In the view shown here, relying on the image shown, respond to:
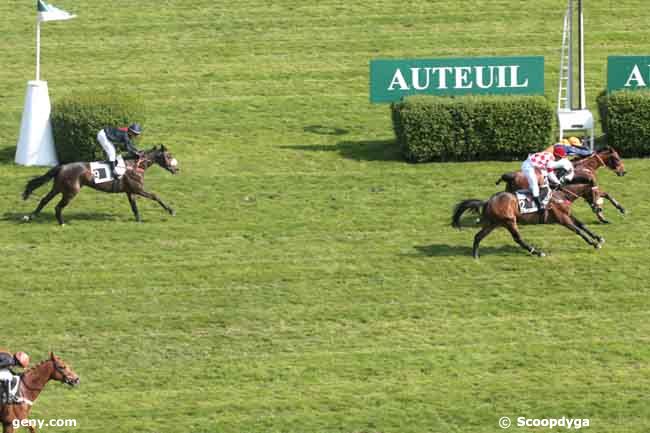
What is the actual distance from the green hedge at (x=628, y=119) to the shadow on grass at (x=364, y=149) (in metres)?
3.88

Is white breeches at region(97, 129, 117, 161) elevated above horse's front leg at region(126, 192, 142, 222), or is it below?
above

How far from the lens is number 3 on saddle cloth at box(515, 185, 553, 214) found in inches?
851

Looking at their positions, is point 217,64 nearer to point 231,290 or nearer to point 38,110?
point 38,110

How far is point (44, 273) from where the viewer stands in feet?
70.8

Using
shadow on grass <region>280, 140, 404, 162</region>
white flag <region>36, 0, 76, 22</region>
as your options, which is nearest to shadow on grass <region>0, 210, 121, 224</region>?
white flag <region>36, 0, 76, 22</region>

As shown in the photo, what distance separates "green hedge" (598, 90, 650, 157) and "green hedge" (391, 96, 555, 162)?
1073 mm

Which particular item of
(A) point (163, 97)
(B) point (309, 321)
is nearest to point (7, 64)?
(A) point (163, 97)

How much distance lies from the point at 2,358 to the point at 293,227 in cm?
838

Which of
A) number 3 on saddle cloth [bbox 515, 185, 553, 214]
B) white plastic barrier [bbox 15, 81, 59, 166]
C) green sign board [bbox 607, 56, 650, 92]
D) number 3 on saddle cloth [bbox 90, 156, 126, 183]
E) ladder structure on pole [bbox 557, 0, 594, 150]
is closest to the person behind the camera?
number 3 on saddle cloth [bbox 515, 185, 553, 214]

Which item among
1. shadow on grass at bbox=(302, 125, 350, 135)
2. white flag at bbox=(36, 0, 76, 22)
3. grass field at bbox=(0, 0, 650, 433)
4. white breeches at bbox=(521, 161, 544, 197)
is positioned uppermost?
white flag at bbox=(36, 0, 76, 22)

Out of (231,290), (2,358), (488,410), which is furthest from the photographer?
(231,290)

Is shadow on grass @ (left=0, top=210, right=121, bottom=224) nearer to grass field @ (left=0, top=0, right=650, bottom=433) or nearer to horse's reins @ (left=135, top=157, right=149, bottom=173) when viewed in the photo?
grass field @ (left=0, top=0, right=650, bottom=433)

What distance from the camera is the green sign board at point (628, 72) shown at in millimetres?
27188

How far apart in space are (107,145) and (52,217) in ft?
4.86
